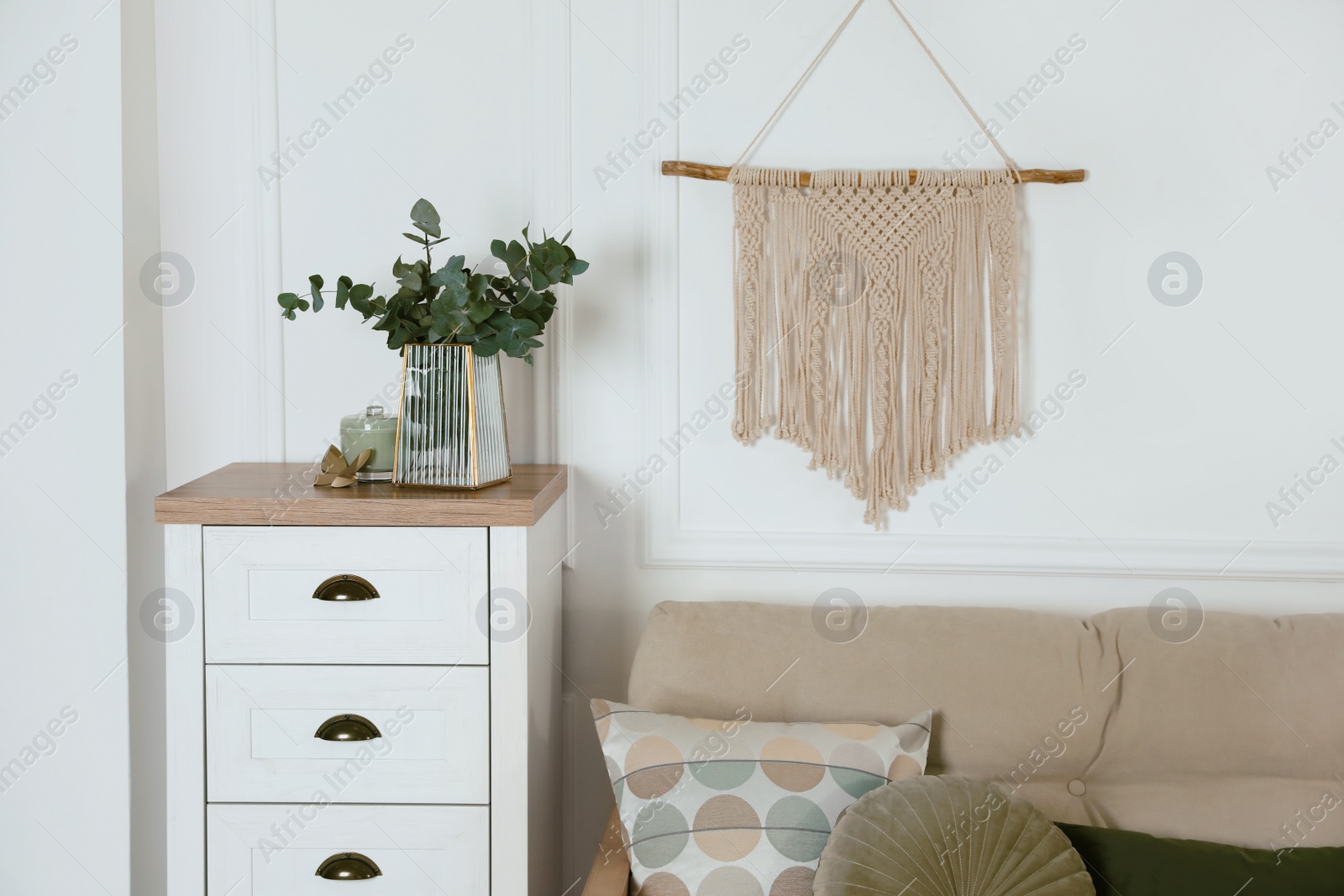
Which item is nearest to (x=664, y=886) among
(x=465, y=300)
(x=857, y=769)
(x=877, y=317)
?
(x=857, y=769)

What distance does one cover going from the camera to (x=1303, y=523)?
1538mm

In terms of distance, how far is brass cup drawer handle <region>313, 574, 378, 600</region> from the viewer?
1.19 m

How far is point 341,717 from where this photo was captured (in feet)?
3.96

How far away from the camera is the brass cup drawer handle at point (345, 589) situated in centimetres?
119

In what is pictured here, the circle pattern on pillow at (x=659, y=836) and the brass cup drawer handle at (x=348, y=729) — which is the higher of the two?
the brass cup drawer handle at (x=348, y=729)

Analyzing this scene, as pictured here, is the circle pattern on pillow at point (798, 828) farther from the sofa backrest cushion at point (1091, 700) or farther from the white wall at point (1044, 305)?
the white wall at point (1044, 305)

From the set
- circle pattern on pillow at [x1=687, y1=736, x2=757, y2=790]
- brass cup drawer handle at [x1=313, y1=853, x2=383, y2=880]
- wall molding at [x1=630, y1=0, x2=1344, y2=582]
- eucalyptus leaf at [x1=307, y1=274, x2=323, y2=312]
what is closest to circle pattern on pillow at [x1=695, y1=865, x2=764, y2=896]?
circle pattern on pillow at [x1=687, y1=736, x2=757, y2=790]

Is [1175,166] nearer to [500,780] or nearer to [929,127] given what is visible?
[929,127]

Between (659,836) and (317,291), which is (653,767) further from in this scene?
(317,291)

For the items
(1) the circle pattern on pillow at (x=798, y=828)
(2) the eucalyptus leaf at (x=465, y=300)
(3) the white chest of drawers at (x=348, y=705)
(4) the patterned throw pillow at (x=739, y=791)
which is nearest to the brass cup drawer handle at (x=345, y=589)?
(3) the white chest of drawers at (x=348, y=705)

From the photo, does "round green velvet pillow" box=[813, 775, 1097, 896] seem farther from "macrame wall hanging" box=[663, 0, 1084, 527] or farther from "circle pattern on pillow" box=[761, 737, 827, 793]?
"macrame wall hanging" box=[663, 0, 1084, 527]

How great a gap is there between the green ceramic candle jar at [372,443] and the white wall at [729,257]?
0.24 m

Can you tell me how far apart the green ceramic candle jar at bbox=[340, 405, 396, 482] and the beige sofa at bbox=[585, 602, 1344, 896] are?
1.64 feet

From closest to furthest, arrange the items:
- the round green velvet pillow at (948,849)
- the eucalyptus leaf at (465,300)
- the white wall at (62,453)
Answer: the round green velvet pillow at (948,849) < the eucalyptus leaf at (465,300) < the white wall at (62,453)
